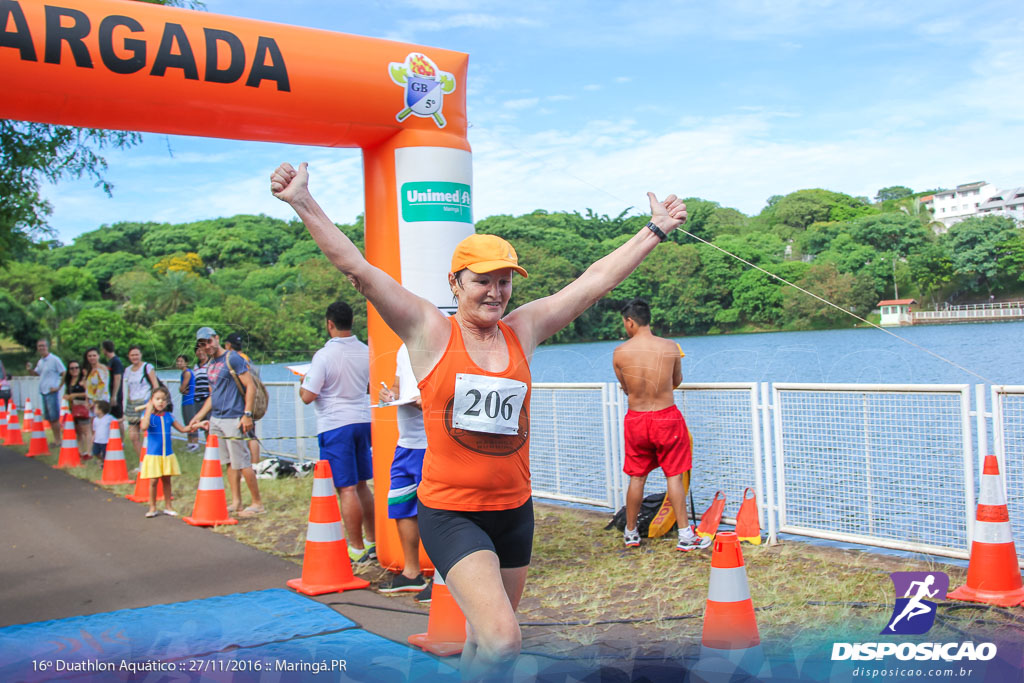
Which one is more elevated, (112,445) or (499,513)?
(499,513)

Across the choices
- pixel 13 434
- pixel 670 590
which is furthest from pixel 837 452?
pixel 13 434

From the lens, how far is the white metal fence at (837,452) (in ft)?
17.5

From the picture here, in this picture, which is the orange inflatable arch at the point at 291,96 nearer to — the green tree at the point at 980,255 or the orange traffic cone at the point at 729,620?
the orange traffic cone at the point at 729,620

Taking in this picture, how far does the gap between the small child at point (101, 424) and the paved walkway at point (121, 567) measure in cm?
255

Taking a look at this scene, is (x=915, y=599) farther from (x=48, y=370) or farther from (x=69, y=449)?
(x=48, y=370)

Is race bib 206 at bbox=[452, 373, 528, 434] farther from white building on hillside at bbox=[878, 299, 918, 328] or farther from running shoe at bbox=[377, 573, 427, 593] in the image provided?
white building on hillside at bbox=[878, 299, 918, 328]

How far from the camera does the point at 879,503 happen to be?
593 centimetres

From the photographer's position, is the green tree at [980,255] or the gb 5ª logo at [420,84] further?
the gb 5ª logo at [420,84]

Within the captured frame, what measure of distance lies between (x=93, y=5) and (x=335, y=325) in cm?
276

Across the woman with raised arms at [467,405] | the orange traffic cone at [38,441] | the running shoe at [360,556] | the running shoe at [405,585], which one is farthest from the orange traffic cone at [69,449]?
the woman with raised arms at [467,405]

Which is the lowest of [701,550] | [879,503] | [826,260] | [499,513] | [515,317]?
[701,550]

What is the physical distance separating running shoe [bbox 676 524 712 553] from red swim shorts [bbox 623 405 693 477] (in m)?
0.47

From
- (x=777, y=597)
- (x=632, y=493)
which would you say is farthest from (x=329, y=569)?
(x=777, y=597)

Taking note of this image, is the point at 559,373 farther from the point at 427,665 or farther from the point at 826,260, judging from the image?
the point at 427,665
